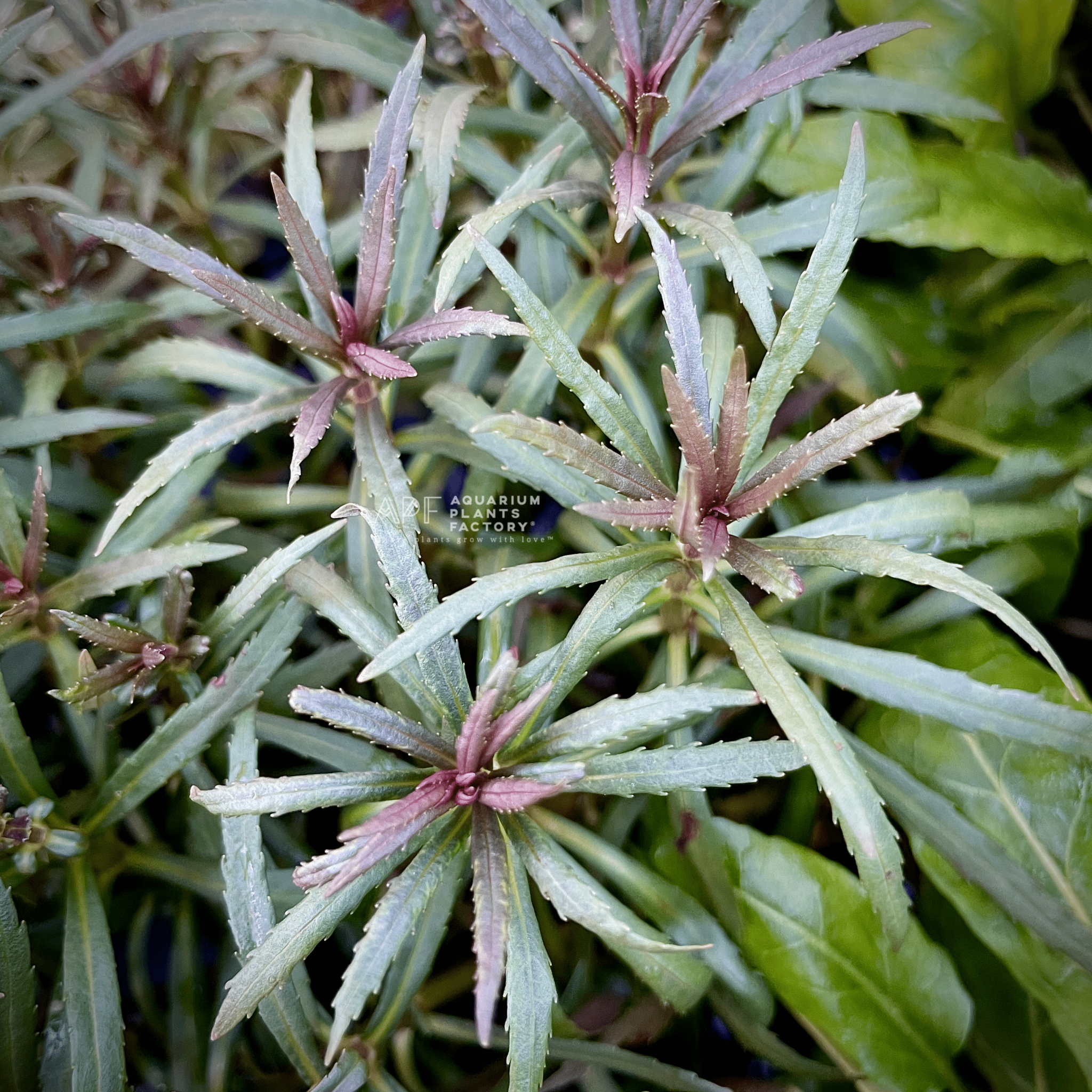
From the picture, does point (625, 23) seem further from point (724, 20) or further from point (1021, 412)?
point (1021, 412)

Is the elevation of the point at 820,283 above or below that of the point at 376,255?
below

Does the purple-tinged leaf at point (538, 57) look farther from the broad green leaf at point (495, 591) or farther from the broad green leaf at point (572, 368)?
the broad green leaf at point (495, 591)

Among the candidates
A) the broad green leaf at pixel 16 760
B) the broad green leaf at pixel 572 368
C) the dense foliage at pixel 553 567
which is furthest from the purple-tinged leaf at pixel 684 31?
the broad green leaf at pixel 16 760

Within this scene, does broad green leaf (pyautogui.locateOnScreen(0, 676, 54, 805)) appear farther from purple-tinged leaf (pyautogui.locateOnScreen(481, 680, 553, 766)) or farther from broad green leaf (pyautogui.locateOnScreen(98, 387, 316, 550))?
purple-tinged leaf (pyautogui.locateOnScreen(481, 680, 553, 766))

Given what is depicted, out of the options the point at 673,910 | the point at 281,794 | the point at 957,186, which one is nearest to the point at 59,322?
the point at 281,794

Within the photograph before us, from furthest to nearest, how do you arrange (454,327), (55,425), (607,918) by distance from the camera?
(55,425), (454,327), (607,918)

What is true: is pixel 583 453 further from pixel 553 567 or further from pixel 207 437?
pixel 207 437

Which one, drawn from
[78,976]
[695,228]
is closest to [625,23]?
[695,228]
